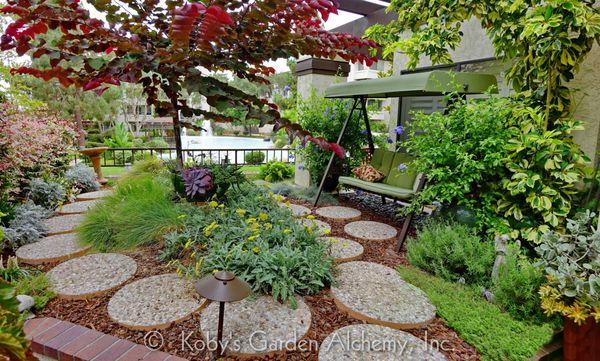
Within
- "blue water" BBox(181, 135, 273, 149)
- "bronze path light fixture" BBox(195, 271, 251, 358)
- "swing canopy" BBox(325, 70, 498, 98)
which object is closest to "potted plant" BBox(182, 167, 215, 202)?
"bronze path light fixture" BBox(195, 271, 251, 358)

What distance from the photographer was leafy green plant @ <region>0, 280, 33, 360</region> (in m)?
0.73

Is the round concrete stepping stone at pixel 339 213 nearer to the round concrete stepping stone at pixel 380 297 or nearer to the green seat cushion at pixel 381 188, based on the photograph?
the green seat cushion at pixel 381 188

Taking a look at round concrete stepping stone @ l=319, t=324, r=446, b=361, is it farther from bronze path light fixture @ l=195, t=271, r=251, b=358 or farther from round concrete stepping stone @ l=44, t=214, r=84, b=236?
round concrete stepping stone @ l=44, t=214, r=84, b=236

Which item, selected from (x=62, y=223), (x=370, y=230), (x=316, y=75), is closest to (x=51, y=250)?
(x=62, y=223)

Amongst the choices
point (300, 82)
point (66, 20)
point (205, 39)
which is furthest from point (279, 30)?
point (300, 82)

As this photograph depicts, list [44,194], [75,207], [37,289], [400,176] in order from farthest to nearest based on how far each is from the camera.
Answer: [400,176] < [75,207] < [44,194] < [37,289]

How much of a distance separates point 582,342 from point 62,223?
4.29m

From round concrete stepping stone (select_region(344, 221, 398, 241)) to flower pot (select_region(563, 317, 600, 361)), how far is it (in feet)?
5.85

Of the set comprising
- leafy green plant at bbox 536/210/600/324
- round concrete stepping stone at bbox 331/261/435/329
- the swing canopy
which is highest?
the swing canopy

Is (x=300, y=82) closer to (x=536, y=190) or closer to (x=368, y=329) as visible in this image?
(x=536, y=190)

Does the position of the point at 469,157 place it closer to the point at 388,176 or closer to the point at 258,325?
the point at 388,176

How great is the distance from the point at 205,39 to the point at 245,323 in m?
1.55

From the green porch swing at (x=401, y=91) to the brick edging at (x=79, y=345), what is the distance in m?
2.25

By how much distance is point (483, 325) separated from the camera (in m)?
1.86
